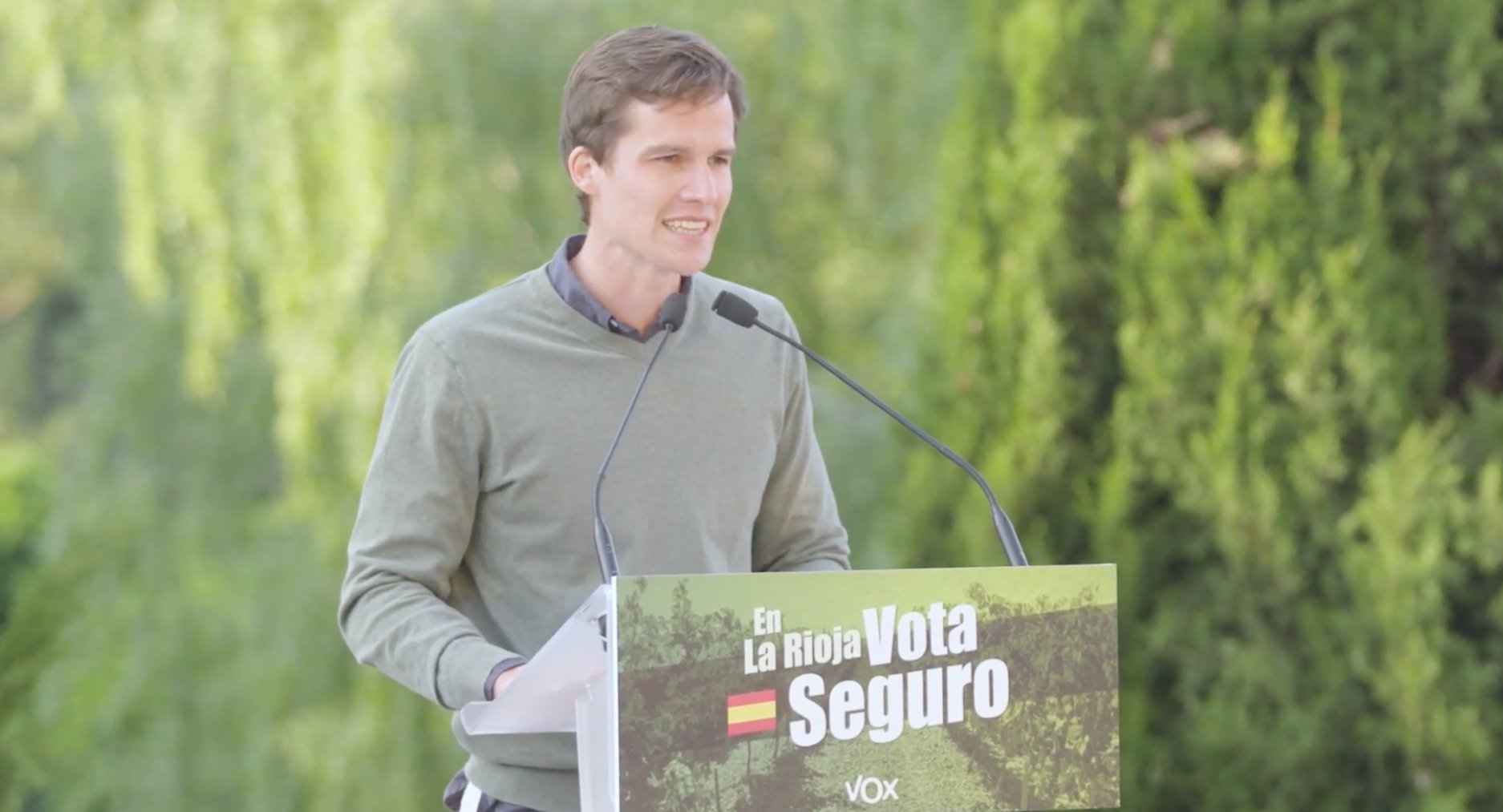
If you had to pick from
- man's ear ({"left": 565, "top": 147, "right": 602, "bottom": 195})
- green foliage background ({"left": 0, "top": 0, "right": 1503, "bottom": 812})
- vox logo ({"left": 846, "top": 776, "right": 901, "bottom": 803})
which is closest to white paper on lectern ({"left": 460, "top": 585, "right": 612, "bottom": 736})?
vox logo ({"left": 846, "top": 776, "right": 901, "bottom": 803})

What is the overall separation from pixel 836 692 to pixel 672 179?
23.8 inches

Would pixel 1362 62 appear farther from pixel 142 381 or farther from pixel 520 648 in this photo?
pixel 142 381

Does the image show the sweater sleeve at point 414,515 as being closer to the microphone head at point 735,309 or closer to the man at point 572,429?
the man at point 572,429

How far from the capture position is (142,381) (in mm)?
10328

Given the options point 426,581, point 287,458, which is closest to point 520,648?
point 426,581

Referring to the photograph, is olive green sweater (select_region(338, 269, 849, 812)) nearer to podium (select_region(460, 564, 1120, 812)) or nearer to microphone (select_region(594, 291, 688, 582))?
microphone (select_region(594, 291, 688, 582))

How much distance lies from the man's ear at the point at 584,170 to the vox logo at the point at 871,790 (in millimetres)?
744

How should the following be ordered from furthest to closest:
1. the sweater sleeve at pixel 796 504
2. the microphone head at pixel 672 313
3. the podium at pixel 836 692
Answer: the sweater sleeve at pixel 796 504 → the microphone head at pixel 672 313 → the podium at pixel 836 692

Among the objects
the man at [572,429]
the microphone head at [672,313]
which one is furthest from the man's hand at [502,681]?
the microphone head at [672,313]

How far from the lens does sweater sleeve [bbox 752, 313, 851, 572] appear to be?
2.33m

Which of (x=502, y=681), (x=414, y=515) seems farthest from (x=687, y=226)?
(x=502, y=681)

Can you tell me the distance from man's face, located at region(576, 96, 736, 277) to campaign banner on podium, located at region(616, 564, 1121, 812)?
48cm

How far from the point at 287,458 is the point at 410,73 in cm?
158

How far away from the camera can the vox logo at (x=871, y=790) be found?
1787 mm
